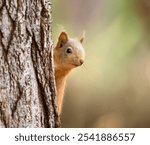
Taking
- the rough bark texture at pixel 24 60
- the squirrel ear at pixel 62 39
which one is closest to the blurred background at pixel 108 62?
the squirrel ear at pixel 62 39

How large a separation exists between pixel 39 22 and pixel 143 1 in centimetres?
83

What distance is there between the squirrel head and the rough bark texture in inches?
15.6

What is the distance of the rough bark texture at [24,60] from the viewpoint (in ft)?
5.46

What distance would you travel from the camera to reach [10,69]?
5.52 feet

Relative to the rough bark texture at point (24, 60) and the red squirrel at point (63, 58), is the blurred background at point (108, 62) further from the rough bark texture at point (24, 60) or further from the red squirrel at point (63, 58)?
the rough bark texture at point (24, 60)

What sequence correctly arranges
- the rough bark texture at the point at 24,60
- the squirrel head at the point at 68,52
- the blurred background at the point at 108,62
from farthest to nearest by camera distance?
the blurred background at the point at 108,62, the squirrel head at the point at 68,52, the rough bark texture at the point at 24,60

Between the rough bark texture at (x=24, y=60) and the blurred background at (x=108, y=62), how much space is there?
46cm

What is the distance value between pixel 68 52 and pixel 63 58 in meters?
0.03

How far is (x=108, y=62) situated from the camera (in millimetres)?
2312

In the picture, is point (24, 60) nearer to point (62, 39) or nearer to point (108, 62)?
point (62, 39)

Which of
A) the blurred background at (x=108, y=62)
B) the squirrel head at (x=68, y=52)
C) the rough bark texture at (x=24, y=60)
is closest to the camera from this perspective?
the rough bark texture at (x=24, y=60)

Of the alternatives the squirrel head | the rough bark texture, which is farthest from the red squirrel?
the rough bark texture

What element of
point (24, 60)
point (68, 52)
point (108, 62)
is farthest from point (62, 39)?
point (24, 60)

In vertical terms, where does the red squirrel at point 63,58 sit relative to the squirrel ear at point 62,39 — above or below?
below
